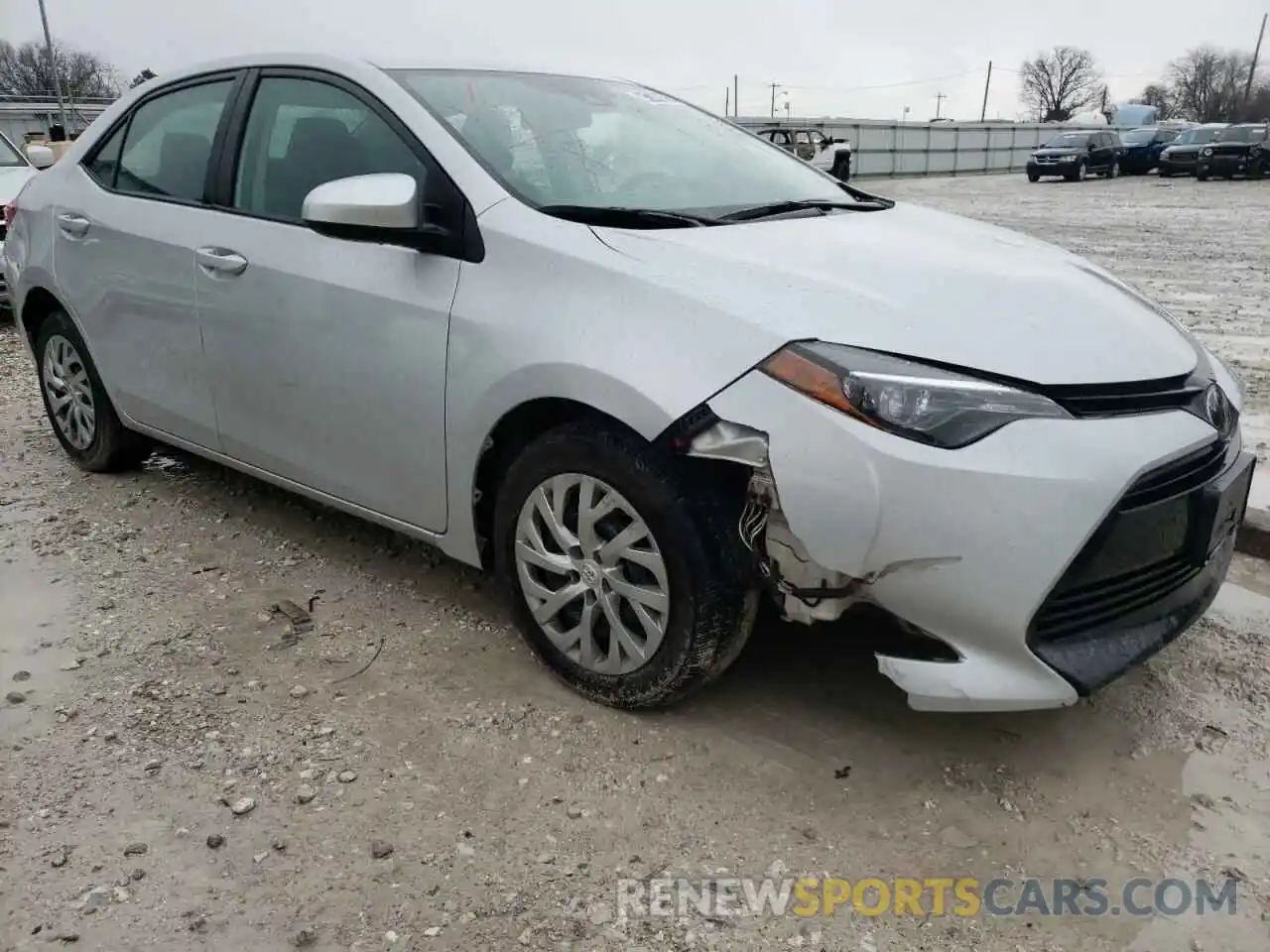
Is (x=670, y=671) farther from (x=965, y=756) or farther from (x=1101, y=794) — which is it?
(x=1101, y=794)

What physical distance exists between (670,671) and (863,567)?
0.60m

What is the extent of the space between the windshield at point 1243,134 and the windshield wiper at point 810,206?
29.7 m

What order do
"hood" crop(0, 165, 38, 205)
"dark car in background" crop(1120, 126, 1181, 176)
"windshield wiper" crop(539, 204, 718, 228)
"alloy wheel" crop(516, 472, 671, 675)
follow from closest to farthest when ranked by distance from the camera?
"alloy wheel" crop(516, 472, 671, 675)
"windshield wiper" crop(539, 204, 718, 228)
"hood" crop(0, 165, 38, 205)
"dark car in background" crop(1120, 126, 1181, 176)

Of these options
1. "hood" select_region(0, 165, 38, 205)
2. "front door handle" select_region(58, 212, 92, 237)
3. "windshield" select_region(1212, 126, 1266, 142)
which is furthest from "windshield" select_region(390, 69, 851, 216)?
"windshield" select_region(1212, 126, 1266, 142)

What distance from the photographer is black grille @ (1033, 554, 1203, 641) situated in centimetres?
218

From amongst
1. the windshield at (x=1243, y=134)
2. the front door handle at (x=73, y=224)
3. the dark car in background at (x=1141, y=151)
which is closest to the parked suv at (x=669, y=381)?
the front door handle at (x=73, y=224)

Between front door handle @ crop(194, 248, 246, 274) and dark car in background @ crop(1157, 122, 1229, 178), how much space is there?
3099 centimetres

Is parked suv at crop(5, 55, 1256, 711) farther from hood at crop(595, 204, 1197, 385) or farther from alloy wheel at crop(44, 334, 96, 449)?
alloy wheel at crop(44, 334, 96, 449)

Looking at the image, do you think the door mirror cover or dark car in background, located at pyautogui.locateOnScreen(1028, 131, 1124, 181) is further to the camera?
dark car in background, located at pyautogui.locateOnScreen(1028, 131, 1124, 181)

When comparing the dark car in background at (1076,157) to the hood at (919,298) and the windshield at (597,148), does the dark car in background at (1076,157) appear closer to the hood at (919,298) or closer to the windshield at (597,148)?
the windshield at (597,148)

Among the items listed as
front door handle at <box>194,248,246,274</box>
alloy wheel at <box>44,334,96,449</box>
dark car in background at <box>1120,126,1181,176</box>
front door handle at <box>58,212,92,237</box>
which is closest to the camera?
front door handle at <box>194,248,246,274</box>

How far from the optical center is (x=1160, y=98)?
264 ft

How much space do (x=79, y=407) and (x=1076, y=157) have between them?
30.5m

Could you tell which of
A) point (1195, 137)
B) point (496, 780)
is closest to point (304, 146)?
point (496, 780)
